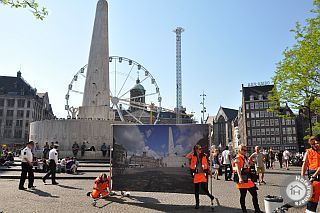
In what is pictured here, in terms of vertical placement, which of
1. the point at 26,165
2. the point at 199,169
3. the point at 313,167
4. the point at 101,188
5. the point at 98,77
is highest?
the point at 98,77

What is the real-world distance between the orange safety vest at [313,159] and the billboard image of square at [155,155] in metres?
3.29

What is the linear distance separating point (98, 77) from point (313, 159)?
26793 millimetres

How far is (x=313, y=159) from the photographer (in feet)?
18.4

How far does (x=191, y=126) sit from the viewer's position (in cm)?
883

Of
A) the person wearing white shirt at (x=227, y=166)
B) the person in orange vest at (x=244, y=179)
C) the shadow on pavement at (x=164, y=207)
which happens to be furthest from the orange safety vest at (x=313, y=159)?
the person wearing white shirt at (x=227, y=166)

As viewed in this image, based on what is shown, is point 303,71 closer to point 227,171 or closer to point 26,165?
point 227,171

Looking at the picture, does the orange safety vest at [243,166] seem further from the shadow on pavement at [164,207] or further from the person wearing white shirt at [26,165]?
the person wearing white shirt at [26,165]

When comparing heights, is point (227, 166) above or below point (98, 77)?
below

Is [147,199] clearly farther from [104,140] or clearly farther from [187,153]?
[104,140]

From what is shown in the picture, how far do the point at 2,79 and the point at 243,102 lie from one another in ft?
251

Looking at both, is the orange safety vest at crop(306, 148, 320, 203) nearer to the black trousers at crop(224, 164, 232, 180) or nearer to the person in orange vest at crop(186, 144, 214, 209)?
the person in orange vest at crop(186, 144, 214, 209)

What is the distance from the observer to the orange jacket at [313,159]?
217 inches

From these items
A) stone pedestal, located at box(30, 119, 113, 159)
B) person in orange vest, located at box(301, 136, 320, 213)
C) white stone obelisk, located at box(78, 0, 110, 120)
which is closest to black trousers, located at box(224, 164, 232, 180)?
person in orange vest, located at box(301, 136, 320, 213)

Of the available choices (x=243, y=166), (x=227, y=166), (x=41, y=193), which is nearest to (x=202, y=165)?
(x=243, y=166)
